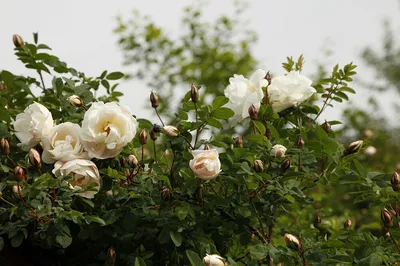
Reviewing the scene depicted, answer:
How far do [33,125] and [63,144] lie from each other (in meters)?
0.10

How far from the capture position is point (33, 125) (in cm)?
153

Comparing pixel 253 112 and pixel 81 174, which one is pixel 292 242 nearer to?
pixel 253 112

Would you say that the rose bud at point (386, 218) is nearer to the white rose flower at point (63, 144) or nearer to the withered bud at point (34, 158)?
the white rose flower at point (63, 144)

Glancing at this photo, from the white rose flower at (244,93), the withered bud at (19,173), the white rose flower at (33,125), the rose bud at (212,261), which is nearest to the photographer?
the rose bud at (212,261)

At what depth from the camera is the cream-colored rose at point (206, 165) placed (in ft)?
4.60

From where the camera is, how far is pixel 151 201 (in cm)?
152

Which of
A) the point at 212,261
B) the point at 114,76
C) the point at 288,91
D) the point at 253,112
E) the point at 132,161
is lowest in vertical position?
the point at 212,261

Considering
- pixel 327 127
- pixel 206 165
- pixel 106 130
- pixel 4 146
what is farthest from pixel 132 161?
pixel 327 127

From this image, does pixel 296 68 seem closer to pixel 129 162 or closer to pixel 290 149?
pixel 290 149

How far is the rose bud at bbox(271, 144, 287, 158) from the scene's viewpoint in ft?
4.86

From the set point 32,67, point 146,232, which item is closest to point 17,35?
point 32,67

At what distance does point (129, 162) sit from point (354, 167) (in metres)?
0.62

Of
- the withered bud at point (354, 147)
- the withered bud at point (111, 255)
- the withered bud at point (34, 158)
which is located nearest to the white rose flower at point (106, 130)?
the withered bud at point (34, 158)

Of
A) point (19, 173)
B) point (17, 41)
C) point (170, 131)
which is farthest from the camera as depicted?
point (17, 41)
